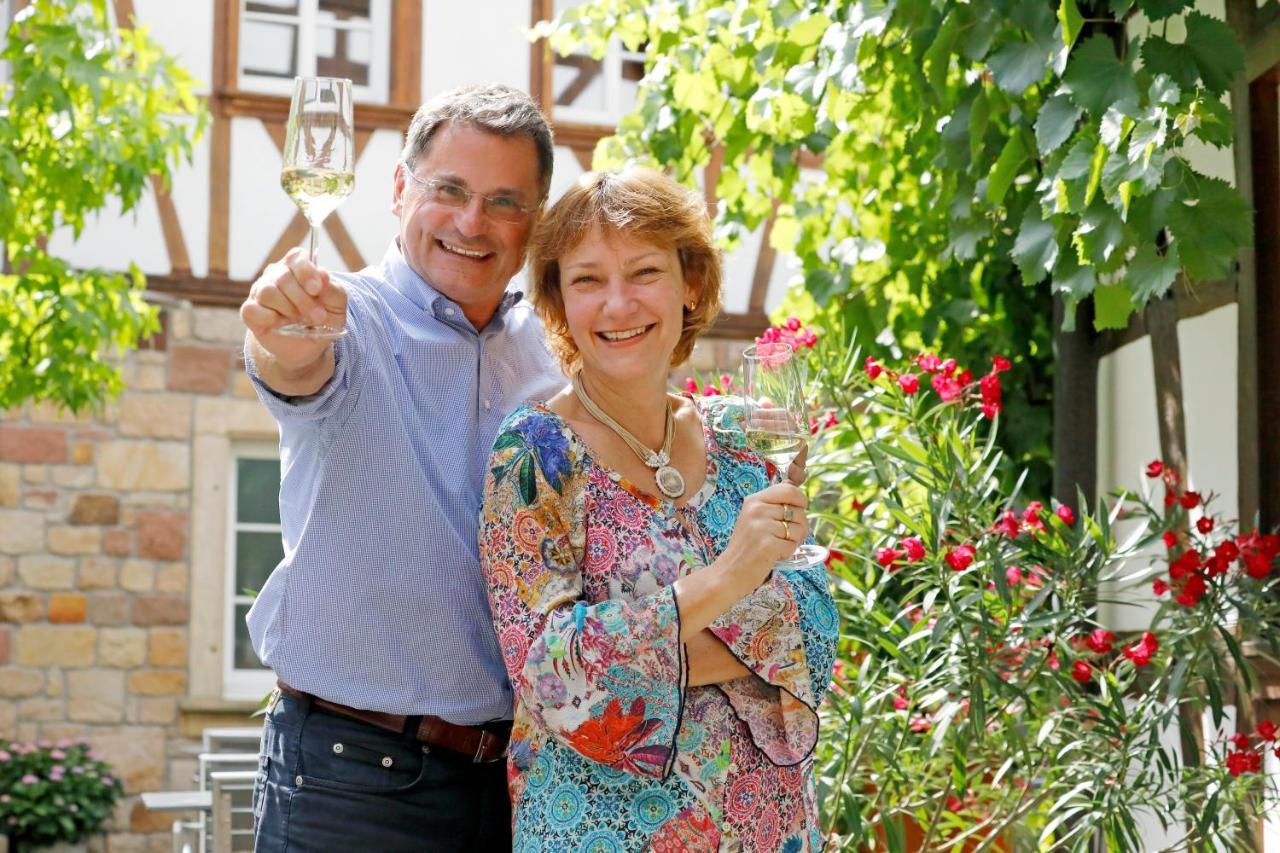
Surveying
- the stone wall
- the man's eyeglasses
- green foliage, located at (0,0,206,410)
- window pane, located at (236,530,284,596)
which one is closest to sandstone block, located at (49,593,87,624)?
the stone wall

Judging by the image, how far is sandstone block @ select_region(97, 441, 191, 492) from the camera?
8.89m

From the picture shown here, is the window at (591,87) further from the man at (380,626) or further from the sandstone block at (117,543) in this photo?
the man at (380,626)

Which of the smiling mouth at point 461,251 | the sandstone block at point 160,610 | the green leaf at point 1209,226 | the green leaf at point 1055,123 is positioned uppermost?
the green leaf at point 1055,123

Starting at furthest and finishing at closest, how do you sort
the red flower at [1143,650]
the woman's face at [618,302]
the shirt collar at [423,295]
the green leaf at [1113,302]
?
the red flower at [1143,650] → the green leaf at [1113,302] → the shirt collar at [423,295] → the woman's face at [618,302]

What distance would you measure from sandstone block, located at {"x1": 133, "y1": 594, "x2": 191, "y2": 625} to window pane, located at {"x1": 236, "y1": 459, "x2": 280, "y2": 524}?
0.53 m

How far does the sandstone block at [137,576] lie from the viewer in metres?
8.91

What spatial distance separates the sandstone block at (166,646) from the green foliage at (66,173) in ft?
8.51

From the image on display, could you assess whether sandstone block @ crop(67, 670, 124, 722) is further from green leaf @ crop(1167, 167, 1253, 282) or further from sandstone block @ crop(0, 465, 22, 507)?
green leaf @ crop(1167, 167, 1253, 282)

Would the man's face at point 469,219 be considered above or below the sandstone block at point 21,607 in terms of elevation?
above

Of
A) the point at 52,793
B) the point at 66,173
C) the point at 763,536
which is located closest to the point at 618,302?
the point at 763,536

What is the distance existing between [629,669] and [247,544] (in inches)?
291

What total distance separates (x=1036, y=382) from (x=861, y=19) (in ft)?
6.85

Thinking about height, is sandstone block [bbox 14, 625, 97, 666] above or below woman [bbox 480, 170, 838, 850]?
below

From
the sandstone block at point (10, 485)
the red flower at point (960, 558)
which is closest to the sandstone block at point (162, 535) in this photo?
the sandstone block at point (10, 485)
